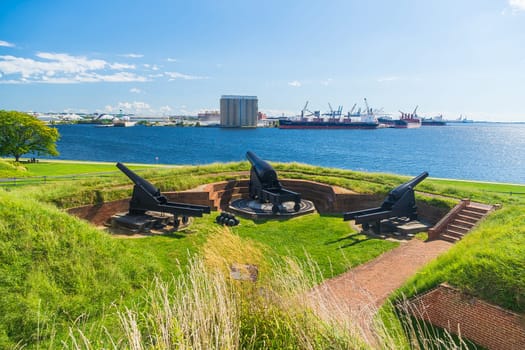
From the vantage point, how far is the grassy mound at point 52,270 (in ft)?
19.5

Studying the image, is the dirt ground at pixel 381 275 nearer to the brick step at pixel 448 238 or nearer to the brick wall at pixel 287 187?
the brick step at pixel 448 238

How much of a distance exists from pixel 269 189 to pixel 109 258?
26.1 feet

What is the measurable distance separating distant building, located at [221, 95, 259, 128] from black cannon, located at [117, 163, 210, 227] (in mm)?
170962

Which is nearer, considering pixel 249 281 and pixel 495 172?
pixel 249 281

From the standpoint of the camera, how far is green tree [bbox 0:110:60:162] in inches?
1458

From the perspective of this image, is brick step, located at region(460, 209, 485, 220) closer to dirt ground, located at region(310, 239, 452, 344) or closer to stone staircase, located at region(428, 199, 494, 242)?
stone staircase, located at region(428, 199, 494, 242)

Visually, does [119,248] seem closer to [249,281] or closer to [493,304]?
[249,281]

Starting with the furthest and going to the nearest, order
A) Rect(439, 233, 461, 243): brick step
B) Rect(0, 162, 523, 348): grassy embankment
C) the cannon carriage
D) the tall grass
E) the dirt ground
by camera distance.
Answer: the cannon carriage < Rect(439, 233, 461, 243): brick step < the dirt ground < Rect(0, 162, 523, 348): grassy embankment < the tall grass

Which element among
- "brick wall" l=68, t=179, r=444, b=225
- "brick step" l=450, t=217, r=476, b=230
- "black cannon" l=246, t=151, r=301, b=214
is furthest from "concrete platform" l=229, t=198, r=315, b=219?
"brick step" l=450, t=217, r=476, b=230

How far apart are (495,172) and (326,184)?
155 feet

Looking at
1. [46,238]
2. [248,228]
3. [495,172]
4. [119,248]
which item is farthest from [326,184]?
[495,172]

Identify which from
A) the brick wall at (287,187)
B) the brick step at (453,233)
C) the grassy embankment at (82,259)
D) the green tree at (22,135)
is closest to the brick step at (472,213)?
the brick wall at (287,187)

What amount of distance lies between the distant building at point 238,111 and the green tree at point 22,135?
14329 centimetres

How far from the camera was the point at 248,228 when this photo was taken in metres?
12.3
